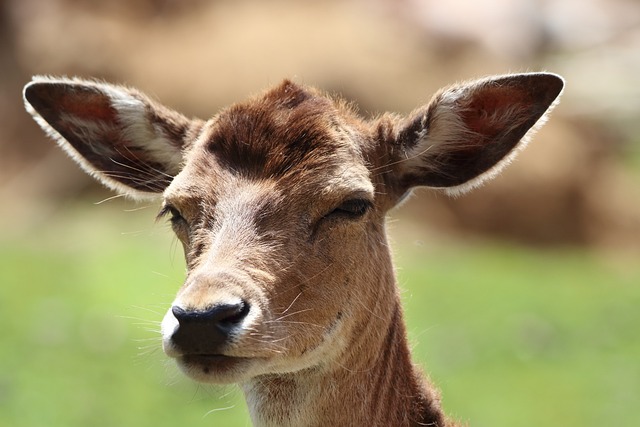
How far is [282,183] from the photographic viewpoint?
18.8 feet

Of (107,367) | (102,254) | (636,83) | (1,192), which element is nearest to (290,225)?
(107,367)

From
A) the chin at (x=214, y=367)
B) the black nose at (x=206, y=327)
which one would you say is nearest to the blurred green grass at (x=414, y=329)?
the chin at (x=214, y=367)

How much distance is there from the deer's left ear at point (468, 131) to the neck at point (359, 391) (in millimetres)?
790

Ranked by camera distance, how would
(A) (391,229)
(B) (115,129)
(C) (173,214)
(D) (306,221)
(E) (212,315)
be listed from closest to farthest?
1. (E) (212,315)
2. (D) (306,221)
3. (C) (173,214)
4. (B) (115,129)
5. (A) (391,229)

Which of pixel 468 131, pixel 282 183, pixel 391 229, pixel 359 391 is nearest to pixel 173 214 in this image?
pixel 282 183

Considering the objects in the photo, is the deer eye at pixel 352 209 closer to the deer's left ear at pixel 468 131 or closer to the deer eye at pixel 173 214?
the deer's left ear at pixel 468 131

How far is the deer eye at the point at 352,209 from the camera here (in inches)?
228

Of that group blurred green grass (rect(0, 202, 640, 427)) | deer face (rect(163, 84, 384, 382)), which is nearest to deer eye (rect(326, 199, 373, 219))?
deer face (rect(163, 84, 384, 382))

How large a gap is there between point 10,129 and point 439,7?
15.5 m

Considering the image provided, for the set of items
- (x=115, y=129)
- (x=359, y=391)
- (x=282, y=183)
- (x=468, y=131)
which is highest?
(x=468, y=131)

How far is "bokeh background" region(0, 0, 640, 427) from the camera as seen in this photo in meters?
12.1

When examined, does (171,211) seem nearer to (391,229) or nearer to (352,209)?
(352,209)

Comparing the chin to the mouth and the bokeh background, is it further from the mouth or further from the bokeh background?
the bokeh background

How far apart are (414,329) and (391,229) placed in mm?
2618
